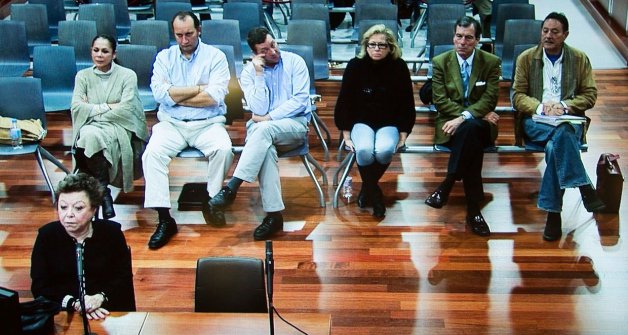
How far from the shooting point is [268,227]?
4.99 meters

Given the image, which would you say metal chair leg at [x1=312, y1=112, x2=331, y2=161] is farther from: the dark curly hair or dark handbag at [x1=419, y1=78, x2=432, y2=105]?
the dark curly hair

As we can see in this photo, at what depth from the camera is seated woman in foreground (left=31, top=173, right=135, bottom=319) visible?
11.1 feet

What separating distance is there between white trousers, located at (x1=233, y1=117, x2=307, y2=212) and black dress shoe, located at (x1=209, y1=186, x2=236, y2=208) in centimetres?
11

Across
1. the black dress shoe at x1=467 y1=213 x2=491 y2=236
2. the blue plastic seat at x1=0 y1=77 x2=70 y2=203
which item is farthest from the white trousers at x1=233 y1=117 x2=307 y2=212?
the blue plastic seat at x1=0 y1=77 x2=70 y2=203

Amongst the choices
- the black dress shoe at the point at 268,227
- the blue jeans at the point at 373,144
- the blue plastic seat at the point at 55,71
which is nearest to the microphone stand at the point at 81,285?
the black dress shoe at the point at 268,227

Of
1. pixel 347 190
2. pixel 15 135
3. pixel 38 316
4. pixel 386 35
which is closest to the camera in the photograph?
pixel 38 316

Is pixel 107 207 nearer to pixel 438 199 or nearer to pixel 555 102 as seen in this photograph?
pixel 438 199

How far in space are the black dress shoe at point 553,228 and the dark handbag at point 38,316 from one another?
287cm

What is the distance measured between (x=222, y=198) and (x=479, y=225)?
148 cm

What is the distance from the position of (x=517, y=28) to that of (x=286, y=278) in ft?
10.3

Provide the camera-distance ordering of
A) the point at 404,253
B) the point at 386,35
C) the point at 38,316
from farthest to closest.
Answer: the point at 386,35 < the point at 404,253 < the point at 38,316

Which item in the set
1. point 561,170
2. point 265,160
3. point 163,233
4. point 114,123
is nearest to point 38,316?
point 163,233

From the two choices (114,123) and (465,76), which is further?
(465,76)

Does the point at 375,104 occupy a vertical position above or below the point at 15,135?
above
